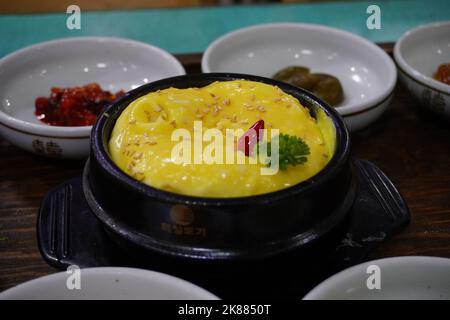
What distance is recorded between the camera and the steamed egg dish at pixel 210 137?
1651mm

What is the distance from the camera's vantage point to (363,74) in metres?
3.19

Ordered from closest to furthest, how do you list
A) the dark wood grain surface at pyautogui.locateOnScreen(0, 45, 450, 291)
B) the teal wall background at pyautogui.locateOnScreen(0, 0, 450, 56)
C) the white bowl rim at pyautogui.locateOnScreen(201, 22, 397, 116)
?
the dark wood grain surface at pyautogui.locateOnScreen(0, 45, 450, 291), the white bowl rim at pyautogui.locateOnScreen(201, 22, 397, 116), the teal wall background at pyautogui.locateOnScreen(0, 0, 450, 56)

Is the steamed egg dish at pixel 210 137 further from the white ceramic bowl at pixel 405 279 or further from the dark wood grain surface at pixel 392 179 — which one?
the dark wood grain surface at pixel 392 179

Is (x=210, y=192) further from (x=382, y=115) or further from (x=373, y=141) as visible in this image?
(x=382, y=115)

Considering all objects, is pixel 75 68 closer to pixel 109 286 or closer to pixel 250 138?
pixel 250 138

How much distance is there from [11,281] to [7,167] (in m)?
0.74

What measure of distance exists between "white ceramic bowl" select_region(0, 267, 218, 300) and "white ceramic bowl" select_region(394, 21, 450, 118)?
175cm

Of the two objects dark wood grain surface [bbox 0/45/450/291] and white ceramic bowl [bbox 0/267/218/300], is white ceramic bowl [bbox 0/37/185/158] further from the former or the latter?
white ceramic bowl [bbox 0/267/218/300]

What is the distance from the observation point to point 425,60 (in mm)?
3234

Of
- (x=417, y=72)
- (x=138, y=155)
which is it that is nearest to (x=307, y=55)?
(x=417, y=72)

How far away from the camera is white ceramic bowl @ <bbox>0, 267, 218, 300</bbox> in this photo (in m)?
1.53

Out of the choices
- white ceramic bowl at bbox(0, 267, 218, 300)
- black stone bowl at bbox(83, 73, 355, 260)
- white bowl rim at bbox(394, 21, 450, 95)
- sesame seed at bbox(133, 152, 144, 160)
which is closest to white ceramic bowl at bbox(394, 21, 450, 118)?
white bowl rim at bbox(394, 21, 450, 95)

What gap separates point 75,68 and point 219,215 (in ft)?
6.41
